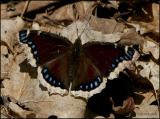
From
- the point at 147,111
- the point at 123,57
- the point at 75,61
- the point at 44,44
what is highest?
the point at 44,44

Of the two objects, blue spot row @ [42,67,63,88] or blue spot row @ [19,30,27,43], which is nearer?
blue spot row @ [42,67,63,88]

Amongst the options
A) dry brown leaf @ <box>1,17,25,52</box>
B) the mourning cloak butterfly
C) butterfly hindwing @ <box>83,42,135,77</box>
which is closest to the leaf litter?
dry brown leaf @ <box>1,17,25,52</box>

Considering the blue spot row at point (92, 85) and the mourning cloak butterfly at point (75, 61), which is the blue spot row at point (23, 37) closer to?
the mourning cloak butterfly at point (75, 61)

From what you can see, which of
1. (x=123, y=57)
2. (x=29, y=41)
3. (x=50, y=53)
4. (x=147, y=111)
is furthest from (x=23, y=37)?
(x=147, y=111)

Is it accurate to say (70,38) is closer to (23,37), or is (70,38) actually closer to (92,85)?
(23,37)

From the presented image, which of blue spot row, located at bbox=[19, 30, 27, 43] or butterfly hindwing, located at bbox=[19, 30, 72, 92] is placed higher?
blue spot row, located at bbox=[19, 30, 27, 43]

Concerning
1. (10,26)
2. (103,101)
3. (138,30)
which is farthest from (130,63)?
(10,26)

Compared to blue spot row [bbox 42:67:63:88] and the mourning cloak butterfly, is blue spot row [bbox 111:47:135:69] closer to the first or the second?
the mourning cloak butterfly

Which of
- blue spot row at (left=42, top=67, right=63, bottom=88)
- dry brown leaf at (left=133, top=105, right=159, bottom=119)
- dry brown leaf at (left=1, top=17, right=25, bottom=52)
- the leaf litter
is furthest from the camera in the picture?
dry brown leaf at (left=1, top=17, right=25, bottom=52)
